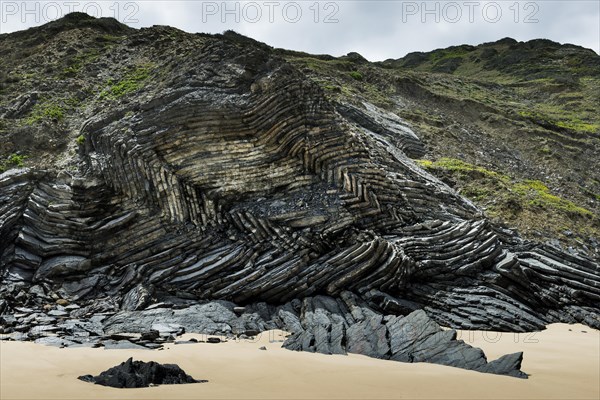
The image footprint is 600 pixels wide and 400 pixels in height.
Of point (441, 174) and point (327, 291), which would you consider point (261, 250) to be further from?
point (441, 174)

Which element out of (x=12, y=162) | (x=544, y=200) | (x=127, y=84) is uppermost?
(x=127, y=84)

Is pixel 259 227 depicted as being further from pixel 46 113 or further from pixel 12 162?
pixel 46 113

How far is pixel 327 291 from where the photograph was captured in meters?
12.9

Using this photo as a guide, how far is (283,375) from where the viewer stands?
6816 mm

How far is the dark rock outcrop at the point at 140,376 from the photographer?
19.1ft

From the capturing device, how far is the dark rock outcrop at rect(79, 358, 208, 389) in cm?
581

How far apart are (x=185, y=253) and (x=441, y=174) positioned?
14.1m

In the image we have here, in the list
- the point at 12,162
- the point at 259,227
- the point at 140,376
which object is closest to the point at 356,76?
the point at 259,227

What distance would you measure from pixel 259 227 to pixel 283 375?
773 cm

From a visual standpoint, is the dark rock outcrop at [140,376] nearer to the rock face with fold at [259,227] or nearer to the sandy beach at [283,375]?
the sandy beach at [283,375]

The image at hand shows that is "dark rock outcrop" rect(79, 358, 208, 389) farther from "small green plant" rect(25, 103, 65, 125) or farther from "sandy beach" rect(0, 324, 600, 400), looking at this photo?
"small green plant" rect(25, 103, 65, 125)

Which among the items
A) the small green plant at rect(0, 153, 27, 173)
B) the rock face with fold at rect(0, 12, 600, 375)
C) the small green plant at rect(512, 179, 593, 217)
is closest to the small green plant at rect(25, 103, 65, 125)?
the small green plant at rect(0, 153, 27, 173)

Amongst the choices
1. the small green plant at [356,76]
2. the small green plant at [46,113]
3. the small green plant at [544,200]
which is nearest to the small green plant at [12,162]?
the small green plant at [46,113]

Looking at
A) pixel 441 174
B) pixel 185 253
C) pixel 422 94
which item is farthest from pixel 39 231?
pixel 422 94
